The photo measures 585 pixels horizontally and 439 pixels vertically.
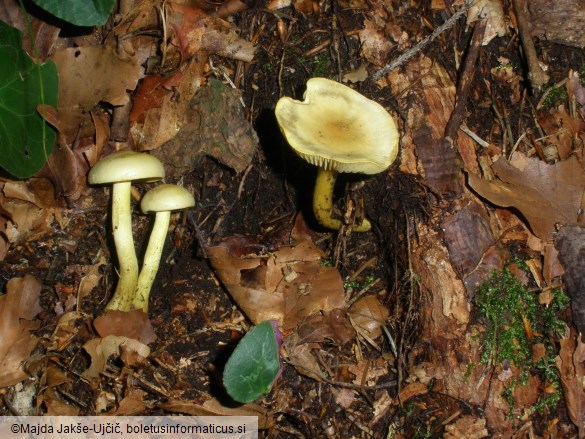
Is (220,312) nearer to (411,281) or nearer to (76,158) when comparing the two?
(411,281)

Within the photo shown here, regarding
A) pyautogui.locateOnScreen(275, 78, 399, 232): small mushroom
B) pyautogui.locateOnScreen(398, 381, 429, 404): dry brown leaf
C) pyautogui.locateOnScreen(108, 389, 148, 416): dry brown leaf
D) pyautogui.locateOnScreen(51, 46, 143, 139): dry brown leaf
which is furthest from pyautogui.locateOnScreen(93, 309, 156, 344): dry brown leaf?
pyautogui.locateOnScreen(398, 381, 429, 404): dry brown leaf

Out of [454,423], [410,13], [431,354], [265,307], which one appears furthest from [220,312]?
[410,13]

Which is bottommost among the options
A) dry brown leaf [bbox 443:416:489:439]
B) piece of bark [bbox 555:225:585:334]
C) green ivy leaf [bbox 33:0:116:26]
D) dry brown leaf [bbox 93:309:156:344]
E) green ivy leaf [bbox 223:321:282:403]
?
dry brown leaf [bbox 443:416:489:439]

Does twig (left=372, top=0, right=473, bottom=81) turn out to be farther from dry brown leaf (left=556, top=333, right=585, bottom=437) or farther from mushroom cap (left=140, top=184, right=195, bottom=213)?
dry brown leaf (left=556, top=333, right=585, bottom=437)

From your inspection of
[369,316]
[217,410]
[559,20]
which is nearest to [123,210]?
[217,410]

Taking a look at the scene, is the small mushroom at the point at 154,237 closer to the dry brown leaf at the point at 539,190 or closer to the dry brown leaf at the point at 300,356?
the dry brown leaf at the point at 300,356

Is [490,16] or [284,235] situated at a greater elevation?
[490,16]

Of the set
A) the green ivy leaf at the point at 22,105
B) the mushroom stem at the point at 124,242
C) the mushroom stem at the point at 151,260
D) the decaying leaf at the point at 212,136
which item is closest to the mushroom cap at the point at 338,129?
the decaying leaf at the point at 212,136

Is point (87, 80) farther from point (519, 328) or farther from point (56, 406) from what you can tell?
point (519, 328)
